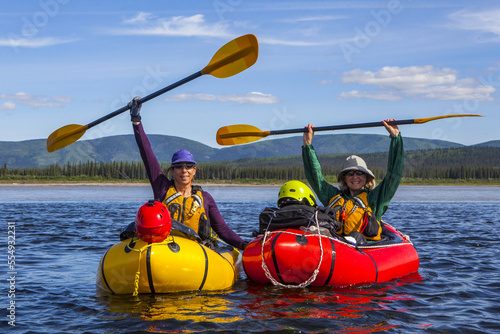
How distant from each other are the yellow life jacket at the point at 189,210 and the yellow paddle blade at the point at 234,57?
85.6 inches

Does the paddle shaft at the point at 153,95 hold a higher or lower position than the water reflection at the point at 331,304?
higher

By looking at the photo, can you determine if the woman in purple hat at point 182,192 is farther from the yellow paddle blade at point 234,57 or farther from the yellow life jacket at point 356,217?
the yellow life jacket at point 356,217

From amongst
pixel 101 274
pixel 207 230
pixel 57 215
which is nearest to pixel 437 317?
pixel 207 230

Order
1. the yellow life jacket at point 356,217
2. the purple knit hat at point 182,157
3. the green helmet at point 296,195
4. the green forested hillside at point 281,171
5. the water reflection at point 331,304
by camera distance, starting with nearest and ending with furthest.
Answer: the water reflection at point 331,304 → the purple knit hat at point 182,157 → the green helmet at point 296,195 → the yellow life jacket at point 356,217 → the green forested hillside at point 281,171

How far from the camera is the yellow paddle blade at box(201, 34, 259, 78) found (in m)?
8.34

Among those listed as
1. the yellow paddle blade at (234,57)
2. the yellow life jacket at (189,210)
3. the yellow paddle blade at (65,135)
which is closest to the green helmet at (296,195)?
the yellow life jacket at (189,210)

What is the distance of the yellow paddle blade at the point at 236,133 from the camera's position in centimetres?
1001

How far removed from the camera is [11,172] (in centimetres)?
7994

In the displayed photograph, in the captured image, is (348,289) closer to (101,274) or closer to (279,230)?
(279,230)

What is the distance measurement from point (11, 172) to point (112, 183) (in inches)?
762

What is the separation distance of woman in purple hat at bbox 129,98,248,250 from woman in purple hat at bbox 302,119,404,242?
1781 millimetres

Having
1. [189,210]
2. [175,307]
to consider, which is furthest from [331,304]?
[189,210]
